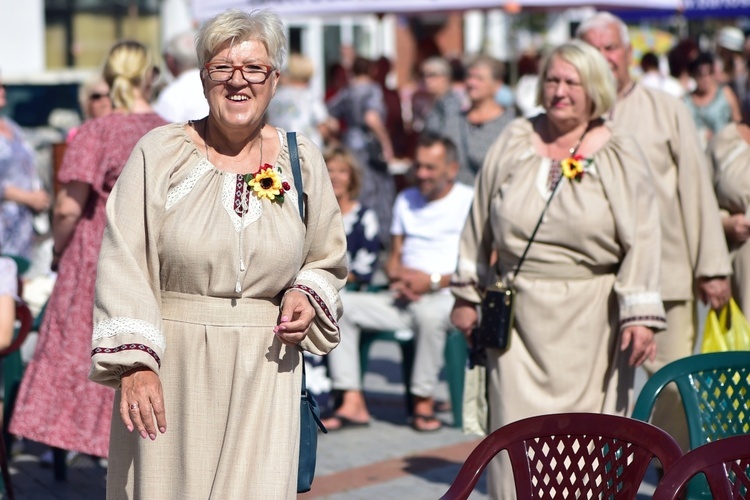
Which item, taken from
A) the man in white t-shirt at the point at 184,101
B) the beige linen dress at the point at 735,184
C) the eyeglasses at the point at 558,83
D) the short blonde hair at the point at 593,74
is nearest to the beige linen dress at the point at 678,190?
the beige linen dress at the point at 735,184

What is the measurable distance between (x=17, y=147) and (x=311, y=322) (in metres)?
5.23

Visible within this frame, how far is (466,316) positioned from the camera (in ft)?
16.8

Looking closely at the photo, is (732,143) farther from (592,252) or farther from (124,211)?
(124,211)

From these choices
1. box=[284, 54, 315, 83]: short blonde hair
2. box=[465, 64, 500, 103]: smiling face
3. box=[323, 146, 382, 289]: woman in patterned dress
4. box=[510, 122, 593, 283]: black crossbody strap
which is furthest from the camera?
box=[284, 54, 315, 83]: short blonde hair

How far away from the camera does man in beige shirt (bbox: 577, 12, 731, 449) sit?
17.8ft

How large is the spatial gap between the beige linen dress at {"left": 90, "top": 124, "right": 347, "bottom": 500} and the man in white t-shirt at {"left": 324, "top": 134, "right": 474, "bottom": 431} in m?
3.72

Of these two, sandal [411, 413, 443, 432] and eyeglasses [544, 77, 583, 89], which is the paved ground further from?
eyeglasses [544, 77, 583, 89]

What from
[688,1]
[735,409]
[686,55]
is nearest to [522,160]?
[735,409]

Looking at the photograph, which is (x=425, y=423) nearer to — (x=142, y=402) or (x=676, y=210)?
(x=676, y=210)

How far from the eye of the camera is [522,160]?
16.0 ft

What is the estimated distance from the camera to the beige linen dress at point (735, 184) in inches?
225

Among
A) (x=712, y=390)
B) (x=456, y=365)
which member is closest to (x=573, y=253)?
(x=712, y=390)

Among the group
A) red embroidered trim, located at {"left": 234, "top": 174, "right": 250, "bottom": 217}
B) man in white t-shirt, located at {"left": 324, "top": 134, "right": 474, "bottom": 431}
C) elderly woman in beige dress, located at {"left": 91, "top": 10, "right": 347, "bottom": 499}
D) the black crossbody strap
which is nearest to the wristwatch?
man in white t-shirt, located at {"left": 324, "top": 134, "right": 474, "bottom": 431}

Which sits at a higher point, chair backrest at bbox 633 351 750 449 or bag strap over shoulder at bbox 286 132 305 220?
bag strap over shoulder at bbox 286 132 305 220
